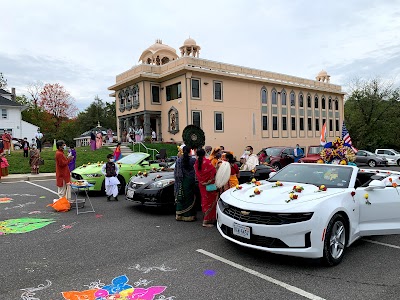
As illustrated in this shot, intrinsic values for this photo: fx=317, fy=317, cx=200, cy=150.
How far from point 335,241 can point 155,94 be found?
27.8 metres

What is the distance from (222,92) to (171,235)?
25294 millimetres

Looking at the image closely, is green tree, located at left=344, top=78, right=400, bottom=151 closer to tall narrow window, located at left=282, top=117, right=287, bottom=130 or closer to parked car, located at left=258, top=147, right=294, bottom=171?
tall narrow window, located at left=282, top=117, right=287, bottom=130

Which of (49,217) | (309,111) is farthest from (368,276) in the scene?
(309,111)

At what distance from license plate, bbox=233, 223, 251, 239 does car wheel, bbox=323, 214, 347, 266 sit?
1.01 meters

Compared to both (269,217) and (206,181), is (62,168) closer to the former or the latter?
(206,181)

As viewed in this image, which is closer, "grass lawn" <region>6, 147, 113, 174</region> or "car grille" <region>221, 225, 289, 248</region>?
"car grille" <region>221, 225, 289, 248</region>

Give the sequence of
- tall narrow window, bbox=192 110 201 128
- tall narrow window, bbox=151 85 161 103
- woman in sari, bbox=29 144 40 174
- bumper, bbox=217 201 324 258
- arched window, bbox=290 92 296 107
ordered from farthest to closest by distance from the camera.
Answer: arched window, bbox=290 92 296 107 → tall narrow window, bbox=151 85 161 103 → tall narrow window, bbox=192 110 201 128 → woman in sari, bbox=29 144 40 174 → bumper, bbox=217 201 324 258

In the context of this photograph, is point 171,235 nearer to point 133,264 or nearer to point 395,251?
point 133,264

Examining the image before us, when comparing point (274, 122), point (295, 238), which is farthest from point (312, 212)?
point (274, 122)

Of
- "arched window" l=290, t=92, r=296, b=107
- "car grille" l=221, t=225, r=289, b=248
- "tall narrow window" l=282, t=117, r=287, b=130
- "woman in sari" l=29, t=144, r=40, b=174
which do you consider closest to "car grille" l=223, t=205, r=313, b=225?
"car grille" l=221, t=225, r=289, b=248

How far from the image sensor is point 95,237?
578 centimetres

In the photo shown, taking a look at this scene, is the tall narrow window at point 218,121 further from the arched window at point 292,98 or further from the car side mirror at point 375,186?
the car side mirror at point 375,186

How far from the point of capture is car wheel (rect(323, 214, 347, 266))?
4.18 m

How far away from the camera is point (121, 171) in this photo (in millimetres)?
10438
